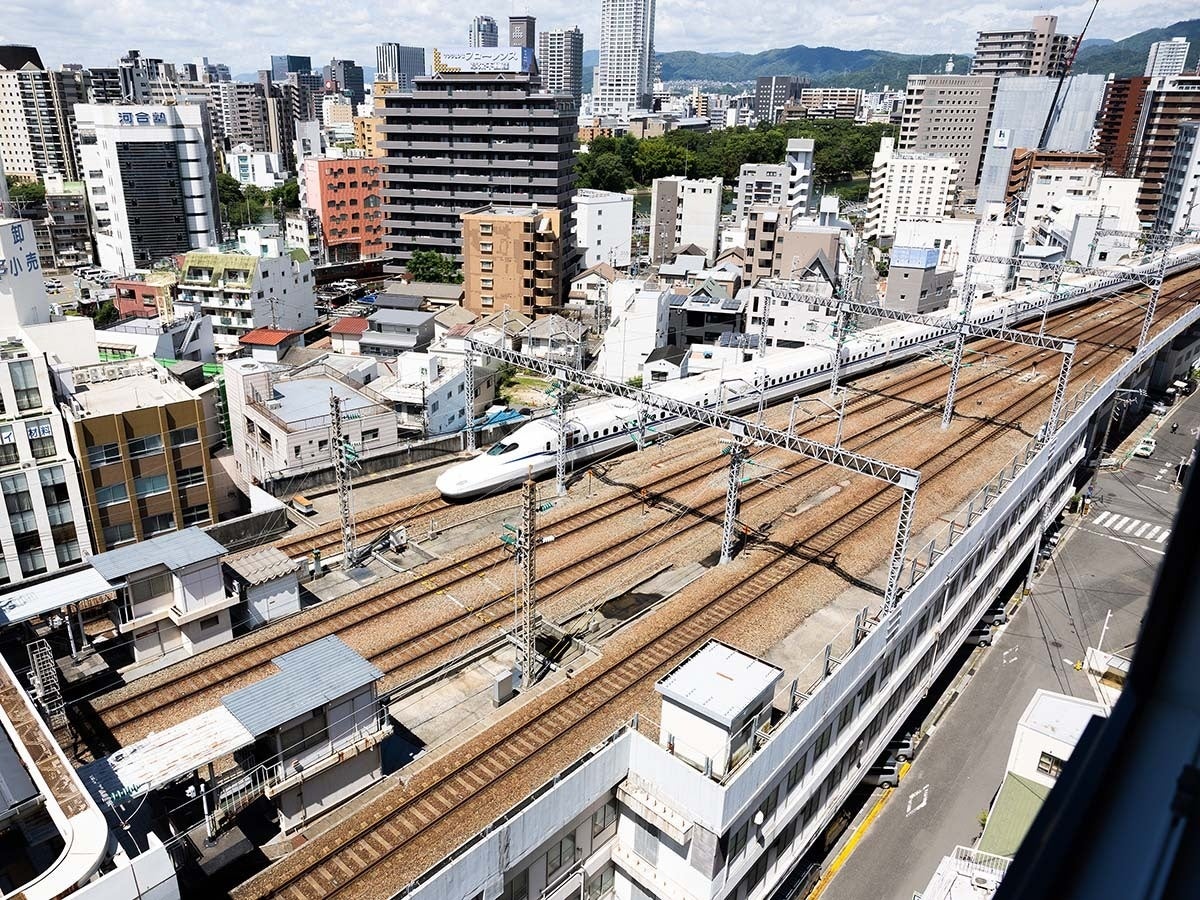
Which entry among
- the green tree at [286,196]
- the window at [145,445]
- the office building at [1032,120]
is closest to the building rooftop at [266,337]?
the window at [145,445]

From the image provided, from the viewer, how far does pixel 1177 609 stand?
1952 mm

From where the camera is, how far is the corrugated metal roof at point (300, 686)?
1493 centimetres

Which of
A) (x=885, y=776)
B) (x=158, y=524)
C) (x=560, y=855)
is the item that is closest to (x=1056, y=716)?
(x=885, y=776)

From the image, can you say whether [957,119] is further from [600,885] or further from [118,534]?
[600,885]

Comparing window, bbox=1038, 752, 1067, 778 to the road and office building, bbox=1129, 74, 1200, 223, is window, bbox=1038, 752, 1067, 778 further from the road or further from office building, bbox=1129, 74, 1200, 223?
office building, bbox=1129, 74, 1200, 223

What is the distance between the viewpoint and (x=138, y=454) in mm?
27406

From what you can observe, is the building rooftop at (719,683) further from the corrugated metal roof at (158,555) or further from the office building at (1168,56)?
the office building at (1168,56)

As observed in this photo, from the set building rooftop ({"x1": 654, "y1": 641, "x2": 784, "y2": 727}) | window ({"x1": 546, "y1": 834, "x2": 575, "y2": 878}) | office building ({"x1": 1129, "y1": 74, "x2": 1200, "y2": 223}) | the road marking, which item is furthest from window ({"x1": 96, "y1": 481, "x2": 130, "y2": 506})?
office building ({"x1": 1129, "y1": 74, "x2": 1200, "y2": 223})

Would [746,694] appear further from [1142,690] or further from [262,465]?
[262,465]

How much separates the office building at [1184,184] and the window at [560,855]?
87.8 metres

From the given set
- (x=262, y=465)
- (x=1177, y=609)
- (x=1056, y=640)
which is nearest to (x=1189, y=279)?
(x=1056, y=640)

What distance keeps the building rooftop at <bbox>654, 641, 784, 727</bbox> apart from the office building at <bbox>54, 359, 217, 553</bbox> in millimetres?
19718

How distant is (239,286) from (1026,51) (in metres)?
134

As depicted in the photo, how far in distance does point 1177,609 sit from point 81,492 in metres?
30.6
